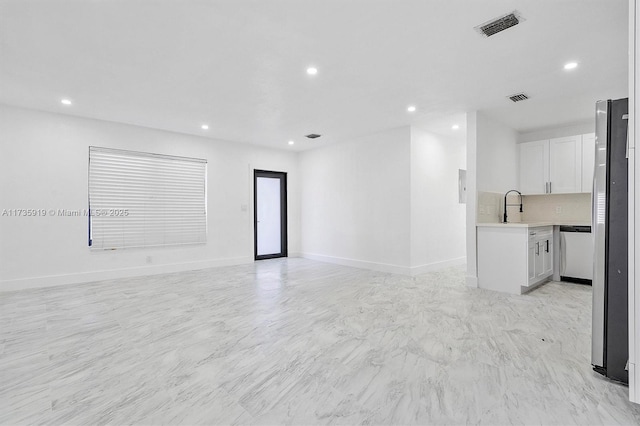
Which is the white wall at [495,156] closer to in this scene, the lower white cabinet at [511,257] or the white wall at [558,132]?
the white wall at [558,132]

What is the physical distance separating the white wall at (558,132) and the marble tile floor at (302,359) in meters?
2.87

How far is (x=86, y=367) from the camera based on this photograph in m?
2.35

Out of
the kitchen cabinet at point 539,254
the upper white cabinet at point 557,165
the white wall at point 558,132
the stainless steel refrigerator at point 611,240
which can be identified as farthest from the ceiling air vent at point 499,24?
the white wall at point 558,132

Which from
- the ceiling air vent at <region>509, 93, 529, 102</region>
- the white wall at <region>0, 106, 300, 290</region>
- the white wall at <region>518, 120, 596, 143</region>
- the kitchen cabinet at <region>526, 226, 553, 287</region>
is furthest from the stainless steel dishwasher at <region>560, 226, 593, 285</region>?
the white wall at <region>0, 106, 300, 290</region>

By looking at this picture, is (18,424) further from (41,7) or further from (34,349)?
(41,7)

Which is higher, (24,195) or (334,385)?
(24,195)

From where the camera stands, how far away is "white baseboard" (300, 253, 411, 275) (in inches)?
227

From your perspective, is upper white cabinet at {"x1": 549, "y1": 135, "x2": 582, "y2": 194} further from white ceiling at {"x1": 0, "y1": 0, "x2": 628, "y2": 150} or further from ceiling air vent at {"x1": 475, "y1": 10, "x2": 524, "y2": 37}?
ceiling air vent at {"x1": 475, "y1": 10, "x2": 524, "y2": 37}

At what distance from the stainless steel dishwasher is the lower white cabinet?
1.50ft

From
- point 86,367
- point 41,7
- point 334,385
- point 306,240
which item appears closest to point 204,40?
point 41,7

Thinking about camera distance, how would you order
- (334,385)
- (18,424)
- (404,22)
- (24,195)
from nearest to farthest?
(18,424) < (334,385) < (404,22) < (24,195)

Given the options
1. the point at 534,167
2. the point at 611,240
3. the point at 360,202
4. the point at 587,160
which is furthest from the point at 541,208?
the point at 611,240

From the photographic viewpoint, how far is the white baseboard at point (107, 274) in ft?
15.4

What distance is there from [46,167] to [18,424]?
4.55m
